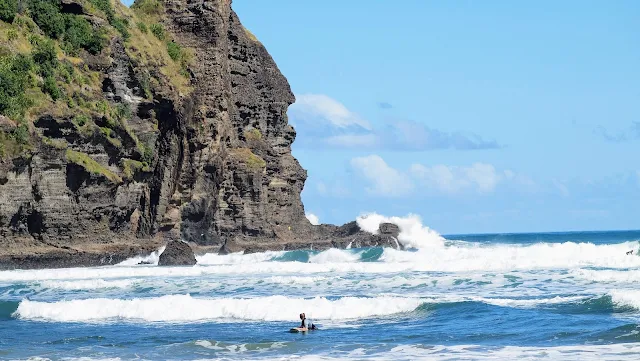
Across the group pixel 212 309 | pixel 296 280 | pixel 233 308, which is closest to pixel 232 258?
pixel 296 280

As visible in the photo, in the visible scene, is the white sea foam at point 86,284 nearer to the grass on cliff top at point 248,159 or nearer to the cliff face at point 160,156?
the cliff face at point 160,156

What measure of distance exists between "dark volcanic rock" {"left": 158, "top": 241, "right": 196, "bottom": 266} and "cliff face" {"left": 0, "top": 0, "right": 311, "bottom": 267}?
2.70 m

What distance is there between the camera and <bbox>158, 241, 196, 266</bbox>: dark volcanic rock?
164 ft

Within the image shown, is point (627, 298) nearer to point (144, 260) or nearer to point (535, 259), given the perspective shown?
point (535, 259)

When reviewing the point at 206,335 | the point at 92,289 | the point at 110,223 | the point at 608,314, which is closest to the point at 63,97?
the point at 110,223

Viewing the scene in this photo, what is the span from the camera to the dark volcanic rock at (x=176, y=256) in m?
49.9

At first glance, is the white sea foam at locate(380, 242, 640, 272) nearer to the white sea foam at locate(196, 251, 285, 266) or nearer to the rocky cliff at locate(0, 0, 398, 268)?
the white sea foam at locate(196, 251, 285, 266)

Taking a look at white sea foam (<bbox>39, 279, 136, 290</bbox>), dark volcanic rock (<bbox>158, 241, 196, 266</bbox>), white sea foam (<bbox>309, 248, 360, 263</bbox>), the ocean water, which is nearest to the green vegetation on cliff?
dark volcanic rock (<bbox>158, 241, 196, 266</bbox>)

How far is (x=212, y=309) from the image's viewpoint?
98.1 feet

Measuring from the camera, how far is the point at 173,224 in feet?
192

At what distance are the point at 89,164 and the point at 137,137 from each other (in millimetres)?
6123

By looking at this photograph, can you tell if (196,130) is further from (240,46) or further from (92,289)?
(92,289)

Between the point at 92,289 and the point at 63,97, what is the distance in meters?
15.3

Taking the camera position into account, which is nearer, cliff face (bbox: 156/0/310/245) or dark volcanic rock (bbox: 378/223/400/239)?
cliff face (bbox: 156/0/310/245)
